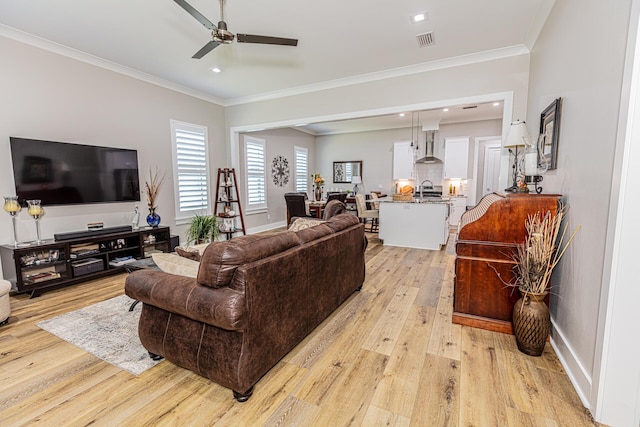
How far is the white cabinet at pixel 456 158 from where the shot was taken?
24.5ft

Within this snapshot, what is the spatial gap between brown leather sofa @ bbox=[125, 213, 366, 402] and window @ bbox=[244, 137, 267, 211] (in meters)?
4.87

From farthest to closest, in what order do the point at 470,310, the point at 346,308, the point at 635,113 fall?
1. the point at 346,308
2. the point at 470,310
3. the point at 635,113

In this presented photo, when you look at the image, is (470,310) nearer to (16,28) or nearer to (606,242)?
(606,242)

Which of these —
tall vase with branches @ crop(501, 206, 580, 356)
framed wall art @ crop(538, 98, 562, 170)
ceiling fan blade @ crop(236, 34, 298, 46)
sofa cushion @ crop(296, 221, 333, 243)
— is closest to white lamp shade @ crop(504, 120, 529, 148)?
framed wall art @ crop(538, 98, 562, 170)

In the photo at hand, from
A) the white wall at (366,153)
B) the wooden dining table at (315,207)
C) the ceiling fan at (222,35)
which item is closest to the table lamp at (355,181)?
the white wall at (366,153)

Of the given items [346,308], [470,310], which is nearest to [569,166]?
[470,310]

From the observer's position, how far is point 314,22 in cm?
300

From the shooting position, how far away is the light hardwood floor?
1521 mm

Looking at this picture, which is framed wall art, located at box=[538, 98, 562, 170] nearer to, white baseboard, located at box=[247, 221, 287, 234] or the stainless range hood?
the stainless range hood

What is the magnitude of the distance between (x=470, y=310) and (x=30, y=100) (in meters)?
5.25

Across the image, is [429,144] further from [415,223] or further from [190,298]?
[190,298]

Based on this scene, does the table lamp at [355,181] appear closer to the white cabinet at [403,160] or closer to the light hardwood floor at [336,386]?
the white cabinet at [403,160]

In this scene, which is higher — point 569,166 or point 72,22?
point 72,22

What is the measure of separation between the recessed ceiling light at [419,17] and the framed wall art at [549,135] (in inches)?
58.6
